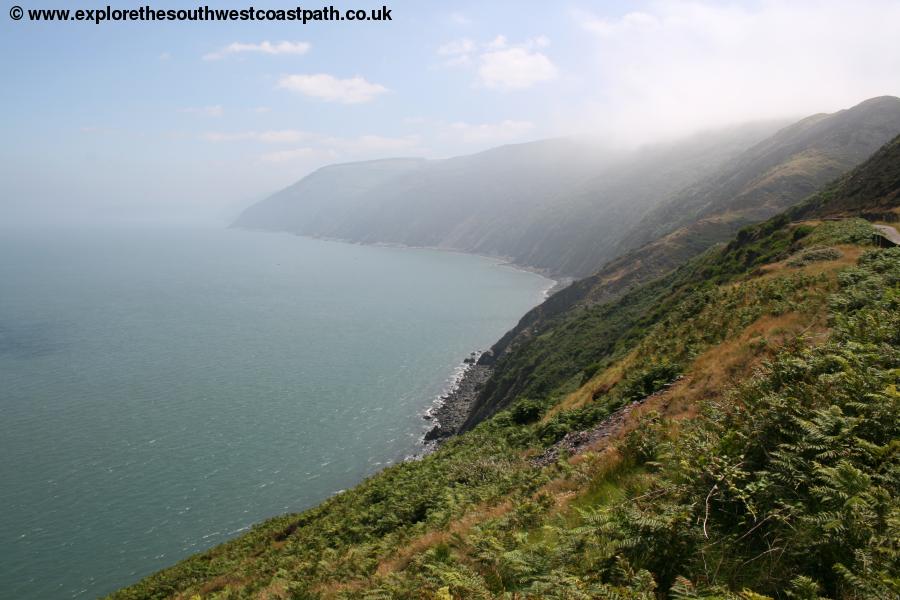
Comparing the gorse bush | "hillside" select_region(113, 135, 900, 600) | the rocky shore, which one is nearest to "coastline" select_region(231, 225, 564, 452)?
the rocky shore

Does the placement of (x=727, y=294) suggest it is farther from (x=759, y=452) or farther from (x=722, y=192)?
(x=722, y=192)

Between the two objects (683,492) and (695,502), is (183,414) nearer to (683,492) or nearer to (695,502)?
(683,492)

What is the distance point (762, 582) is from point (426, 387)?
2934 inches

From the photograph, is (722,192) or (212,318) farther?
(722,192)

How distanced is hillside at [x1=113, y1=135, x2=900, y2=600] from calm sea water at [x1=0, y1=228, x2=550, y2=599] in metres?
22.3

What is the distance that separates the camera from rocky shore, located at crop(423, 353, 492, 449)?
196 ft

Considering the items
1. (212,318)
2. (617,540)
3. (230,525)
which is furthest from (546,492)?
(212,318)

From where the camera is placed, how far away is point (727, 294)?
27953 mm

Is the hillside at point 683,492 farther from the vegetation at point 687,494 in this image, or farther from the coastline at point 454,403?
the coastline at point 454,403

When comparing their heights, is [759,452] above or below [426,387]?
above

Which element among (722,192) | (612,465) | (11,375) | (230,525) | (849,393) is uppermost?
(722,192)

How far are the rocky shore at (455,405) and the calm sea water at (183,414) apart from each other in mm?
2672

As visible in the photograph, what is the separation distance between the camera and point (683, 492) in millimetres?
7320

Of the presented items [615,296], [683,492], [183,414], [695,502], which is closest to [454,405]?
[615,296]
